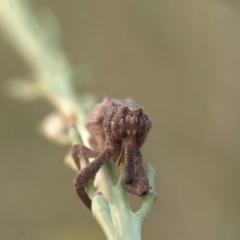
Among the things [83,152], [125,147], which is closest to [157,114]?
[83,152]

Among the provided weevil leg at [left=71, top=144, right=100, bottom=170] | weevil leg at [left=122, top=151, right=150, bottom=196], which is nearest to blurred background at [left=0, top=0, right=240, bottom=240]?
weevil leg at [left=71, top=144, right=100, bottom=170]

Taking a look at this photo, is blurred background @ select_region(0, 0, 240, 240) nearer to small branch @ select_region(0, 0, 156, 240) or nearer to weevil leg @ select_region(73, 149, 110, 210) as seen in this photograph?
small branch @ select_region(0, 0, 156, 240)

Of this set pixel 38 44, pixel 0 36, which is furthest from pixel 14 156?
pixel 0 36

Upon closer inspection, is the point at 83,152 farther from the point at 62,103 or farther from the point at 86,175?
the point at 62,103

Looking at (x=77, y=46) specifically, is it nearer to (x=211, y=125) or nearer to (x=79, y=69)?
(x=79, y=69)

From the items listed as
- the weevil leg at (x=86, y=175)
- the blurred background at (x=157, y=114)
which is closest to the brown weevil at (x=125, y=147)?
the weevil leg at (x=86, y=175)

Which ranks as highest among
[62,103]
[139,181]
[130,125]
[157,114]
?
[157,114]
